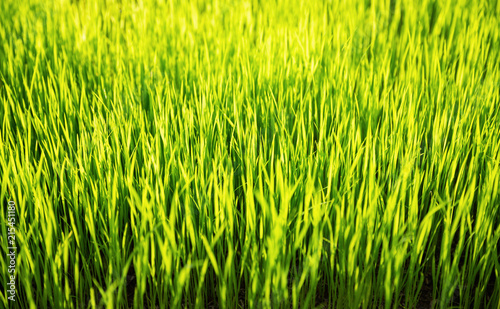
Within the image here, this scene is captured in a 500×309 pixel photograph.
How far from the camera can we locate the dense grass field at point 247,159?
A: 0.83m

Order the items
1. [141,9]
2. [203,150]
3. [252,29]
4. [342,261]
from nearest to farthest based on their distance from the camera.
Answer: [342,261] → [203,150] → [252,29] → [141,9]

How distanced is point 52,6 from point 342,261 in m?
1.91

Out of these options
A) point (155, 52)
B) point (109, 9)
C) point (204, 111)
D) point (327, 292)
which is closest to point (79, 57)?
point (155, 52)

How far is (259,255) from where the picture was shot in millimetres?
870

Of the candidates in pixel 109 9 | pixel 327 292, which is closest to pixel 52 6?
pixel 109 9

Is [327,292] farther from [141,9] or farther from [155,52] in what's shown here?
[141,9]

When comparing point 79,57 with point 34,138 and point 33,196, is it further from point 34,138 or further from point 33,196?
point 33,196

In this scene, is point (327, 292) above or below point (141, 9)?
below

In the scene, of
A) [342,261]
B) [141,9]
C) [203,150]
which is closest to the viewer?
[342,261]

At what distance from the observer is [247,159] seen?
3.03ft

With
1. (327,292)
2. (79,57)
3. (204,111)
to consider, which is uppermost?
(79,57)

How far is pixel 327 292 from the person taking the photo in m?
0.96

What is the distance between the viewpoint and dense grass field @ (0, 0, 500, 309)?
2.72ft

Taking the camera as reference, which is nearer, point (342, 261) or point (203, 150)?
point (342, 261)
